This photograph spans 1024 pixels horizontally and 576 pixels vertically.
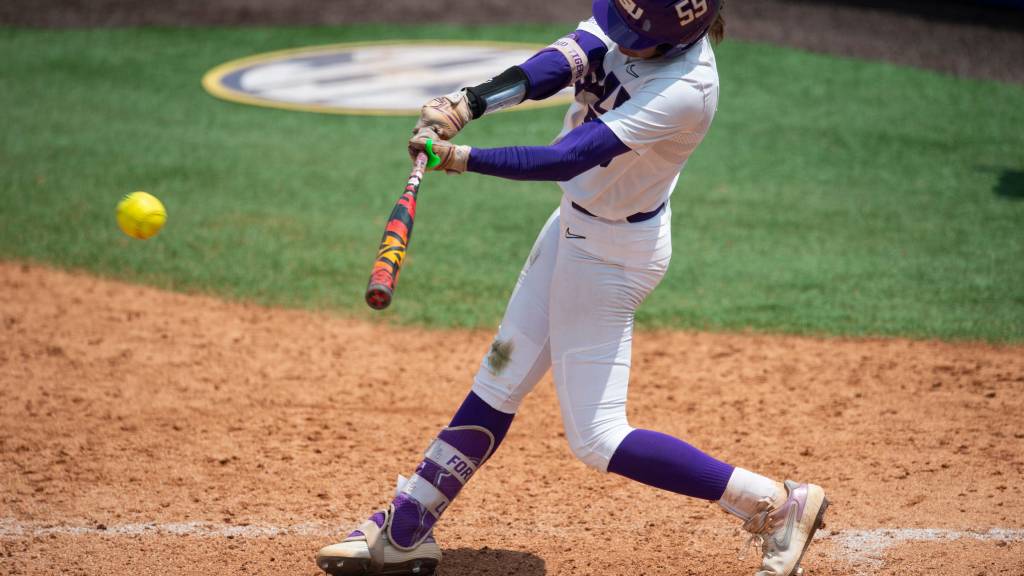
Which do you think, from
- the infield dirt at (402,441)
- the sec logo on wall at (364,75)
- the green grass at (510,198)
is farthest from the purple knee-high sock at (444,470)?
the sec logo on wall at (364,75)

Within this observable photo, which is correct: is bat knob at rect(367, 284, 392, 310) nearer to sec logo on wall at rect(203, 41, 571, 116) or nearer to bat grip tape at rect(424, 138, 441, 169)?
bat grip tape at rect(424, 138, 441, 169)

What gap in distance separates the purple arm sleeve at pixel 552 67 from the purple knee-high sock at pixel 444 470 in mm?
1039

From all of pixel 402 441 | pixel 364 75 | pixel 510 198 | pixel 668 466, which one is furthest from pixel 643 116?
pixel 364 75

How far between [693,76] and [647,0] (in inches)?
10.2

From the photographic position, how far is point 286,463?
441 cm

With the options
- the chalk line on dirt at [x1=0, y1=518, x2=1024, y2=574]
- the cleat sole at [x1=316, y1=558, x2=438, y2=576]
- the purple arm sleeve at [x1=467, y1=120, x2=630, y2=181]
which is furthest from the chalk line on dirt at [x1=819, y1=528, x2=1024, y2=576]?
the purple arm sleeve at [x1=467, y1=120, x2=630, y2=181]

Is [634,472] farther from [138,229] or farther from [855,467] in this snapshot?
[138,229]

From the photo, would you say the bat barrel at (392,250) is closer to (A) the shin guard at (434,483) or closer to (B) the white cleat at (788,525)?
(A) the shin guard at (434,483)

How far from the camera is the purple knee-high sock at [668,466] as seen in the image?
329 centimetres

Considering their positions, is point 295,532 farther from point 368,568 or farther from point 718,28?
point 718,28

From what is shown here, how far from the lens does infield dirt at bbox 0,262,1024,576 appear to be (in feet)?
12.3

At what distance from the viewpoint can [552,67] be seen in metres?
3.31

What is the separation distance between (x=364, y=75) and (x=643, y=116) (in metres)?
8.05

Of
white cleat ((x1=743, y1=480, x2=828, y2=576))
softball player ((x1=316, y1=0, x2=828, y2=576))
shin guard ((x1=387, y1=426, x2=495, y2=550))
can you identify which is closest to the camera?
softball player ((x1=316, y1=0, x2=828, y2=576))
